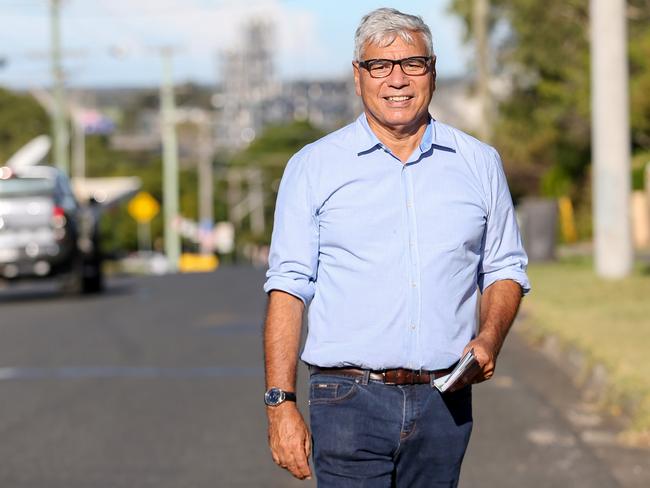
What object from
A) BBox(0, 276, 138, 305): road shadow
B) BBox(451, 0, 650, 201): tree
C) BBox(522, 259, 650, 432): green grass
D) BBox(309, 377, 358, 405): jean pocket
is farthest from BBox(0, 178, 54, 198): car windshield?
BBox(309, 377, 358, 405): jean pocket

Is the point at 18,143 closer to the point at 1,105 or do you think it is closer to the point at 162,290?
the point at 1,105

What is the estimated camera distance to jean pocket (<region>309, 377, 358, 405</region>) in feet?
15.2

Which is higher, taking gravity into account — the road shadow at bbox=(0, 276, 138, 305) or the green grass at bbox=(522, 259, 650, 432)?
the green grass at bbox=(522, 259, 650, 432)

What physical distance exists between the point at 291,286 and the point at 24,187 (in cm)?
1960

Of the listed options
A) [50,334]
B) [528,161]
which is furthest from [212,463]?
[528,161]

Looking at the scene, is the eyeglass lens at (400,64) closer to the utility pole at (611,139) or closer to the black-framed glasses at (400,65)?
the black-framed glasses at (400,65)

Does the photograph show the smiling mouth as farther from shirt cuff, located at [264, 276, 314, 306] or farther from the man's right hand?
the man's right hand

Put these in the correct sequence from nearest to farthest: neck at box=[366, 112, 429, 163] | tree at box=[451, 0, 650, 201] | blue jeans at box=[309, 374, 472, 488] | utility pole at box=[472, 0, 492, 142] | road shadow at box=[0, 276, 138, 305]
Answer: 1. blue jeans at box=[309, 374, 472, 488]
2. neck at box=[366, 112, 429, 163]
3. road shadow at box=[0, 276, 138, 305]
4. tree at box=[451, 0, 650, 201]
5. utility pole at box=[472, 0, 492, 142]

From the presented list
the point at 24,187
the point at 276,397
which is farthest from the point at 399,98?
the point at 24,187

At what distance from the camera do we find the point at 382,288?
4.61 m

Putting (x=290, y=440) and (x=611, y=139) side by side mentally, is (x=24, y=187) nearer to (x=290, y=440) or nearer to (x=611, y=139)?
(x=611, y=139)

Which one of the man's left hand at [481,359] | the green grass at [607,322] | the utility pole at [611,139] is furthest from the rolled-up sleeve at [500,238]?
the utility pole at [611,139]

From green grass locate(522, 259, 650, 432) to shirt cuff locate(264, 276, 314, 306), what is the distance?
5.46m

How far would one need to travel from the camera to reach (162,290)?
26422 mm
